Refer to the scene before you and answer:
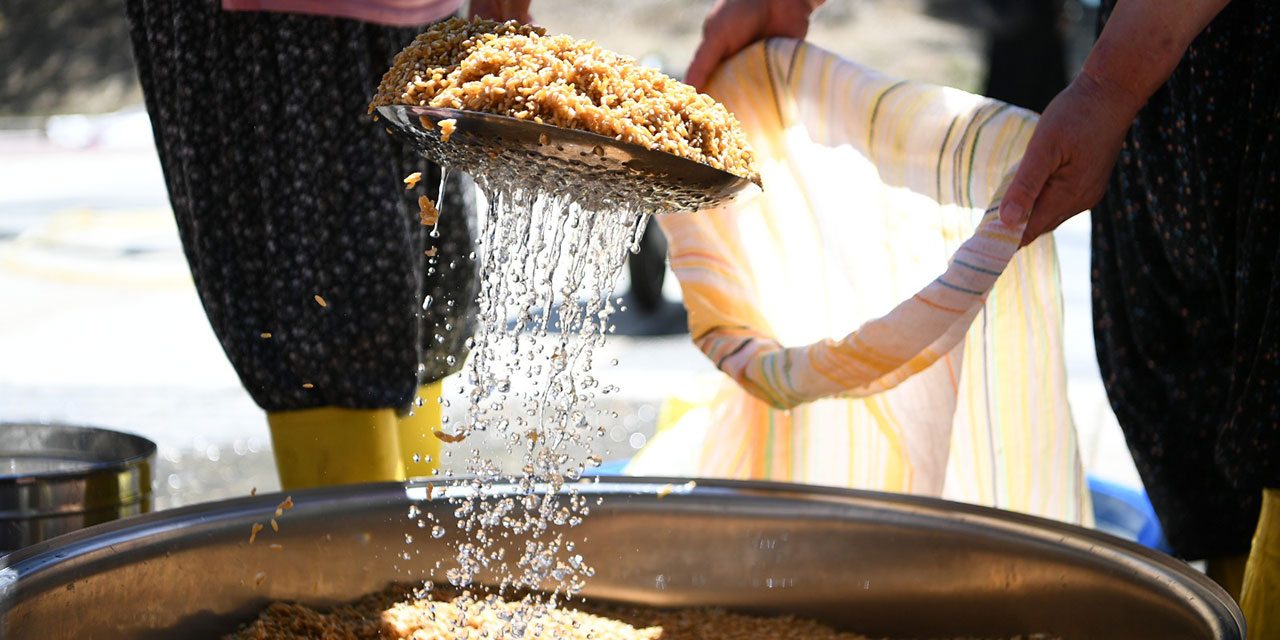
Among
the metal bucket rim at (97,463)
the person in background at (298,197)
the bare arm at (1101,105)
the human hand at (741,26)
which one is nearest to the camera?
the bare arm at (1101,105)

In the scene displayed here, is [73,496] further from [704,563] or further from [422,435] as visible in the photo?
[704,563]

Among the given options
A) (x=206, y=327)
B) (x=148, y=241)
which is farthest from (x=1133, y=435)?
(x=148, y=241)

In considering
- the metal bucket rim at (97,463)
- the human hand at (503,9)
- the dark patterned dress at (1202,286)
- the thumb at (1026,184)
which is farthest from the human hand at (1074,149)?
the metal bucket rim at (97,463)

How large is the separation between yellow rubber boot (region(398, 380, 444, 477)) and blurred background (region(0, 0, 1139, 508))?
42cm

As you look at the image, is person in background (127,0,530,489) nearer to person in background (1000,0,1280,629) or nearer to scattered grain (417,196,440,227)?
scattered grain (417,196,440,227)

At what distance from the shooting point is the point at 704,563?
1287 millimetres

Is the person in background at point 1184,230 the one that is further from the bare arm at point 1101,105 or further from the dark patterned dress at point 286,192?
the dark patterned dress at point 286,192

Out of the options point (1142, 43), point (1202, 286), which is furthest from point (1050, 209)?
point (1202, 286)

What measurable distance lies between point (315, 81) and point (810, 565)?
0.75 metres

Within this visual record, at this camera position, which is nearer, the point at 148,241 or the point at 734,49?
the point at 734,49

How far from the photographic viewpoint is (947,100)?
144cm

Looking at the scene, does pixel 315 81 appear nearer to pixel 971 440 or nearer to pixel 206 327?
pixel 971 440

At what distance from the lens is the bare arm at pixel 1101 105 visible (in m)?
1.12

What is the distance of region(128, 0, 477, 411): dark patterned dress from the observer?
1.41 meters
